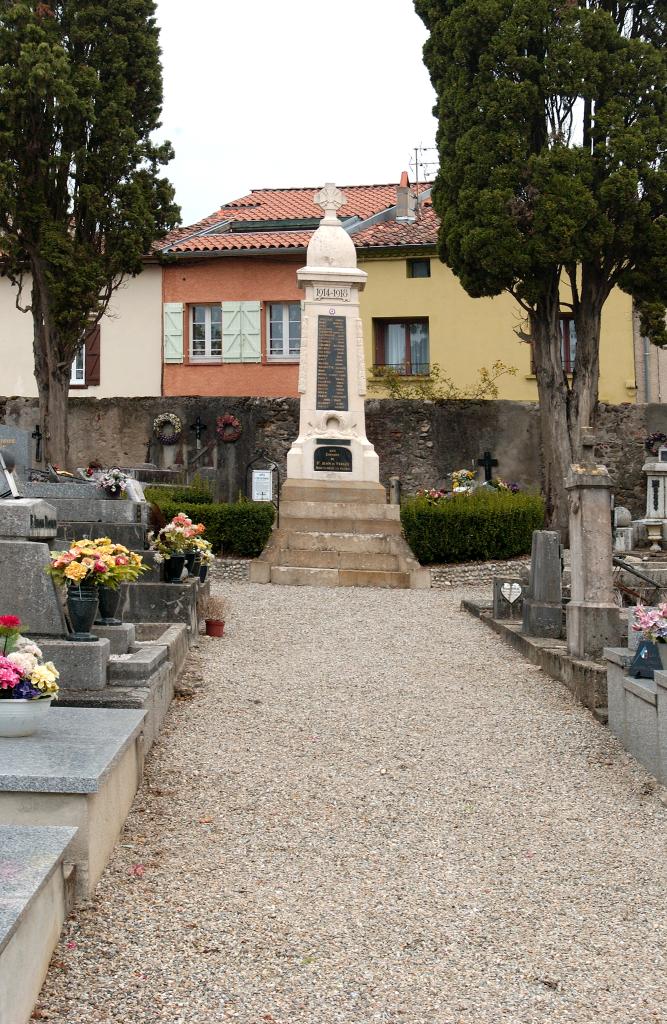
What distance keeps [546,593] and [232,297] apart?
56.1 ft

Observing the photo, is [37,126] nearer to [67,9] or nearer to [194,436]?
[67,9]

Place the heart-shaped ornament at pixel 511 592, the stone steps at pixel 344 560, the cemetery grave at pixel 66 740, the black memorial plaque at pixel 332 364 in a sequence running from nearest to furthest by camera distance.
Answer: the cemetery grave at pixel 66 740 → the heart-shaped ornament at pixel 511 592 → the stone steps at pixel 344 560 → the black memorial plaque at pixel 332 364

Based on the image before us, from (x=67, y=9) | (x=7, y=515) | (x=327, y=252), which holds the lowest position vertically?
(x=7, y=515)

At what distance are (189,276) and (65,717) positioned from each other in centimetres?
2156

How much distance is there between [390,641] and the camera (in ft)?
34.3

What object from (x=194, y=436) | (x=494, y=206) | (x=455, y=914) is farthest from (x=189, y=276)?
(x=455, y=914)

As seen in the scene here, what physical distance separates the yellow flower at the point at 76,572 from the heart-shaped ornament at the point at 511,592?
6217mm

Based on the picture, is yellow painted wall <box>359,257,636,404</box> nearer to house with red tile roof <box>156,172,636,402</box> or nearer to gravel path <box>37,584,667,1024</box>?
house with red tile roof <box>156,172,636,402</box>

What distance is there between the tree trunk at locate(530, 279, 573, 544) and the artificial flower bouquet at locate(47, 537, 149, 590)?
11.8 metres

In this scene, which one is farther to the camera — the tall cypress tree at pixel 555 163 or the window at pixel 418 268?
the window at pixel 418 268

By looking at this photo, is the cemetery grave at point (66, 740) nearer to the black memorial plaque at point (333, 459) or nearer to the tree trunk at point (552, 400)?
the black memorial plaque at point (333, 459)

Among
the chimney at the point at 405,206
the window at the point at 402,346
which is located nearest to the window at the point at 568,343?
the window at the point at 402,346

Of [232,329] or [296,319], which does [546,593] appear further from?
[232,329]

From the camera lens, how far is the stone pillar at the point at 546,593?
9.91 meters
